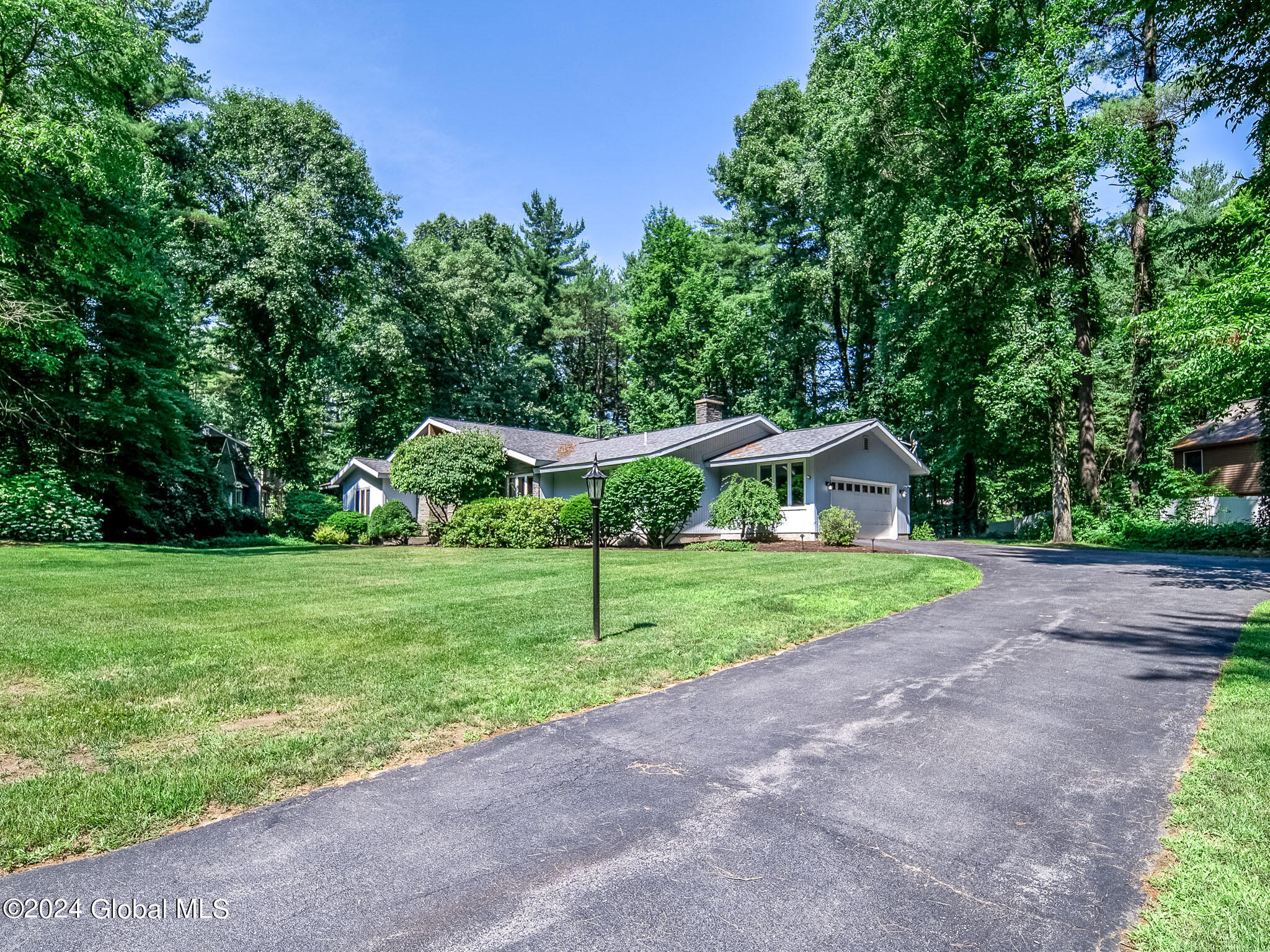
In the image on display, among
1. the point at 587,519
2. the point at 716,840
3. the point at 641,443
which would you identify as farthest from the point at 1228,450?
the point at 716,840

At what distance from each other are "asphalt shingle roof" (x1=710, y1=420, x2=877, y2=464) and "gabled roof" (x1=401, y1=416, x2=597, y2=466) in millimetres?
7152

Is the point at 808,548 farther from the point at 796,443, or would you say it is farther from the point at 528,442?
the point at 528,442

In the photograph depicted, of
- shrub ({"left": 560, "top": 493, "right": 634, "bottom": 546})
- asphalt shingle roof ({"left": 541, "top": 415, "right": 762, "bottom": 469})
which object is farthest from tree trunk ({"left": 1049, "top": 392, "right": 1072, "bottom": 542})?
shrub ({"left": 560, "top": 493, "right": 634, "bottom": 546})

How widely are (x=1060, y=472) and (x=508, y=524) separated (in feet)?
60.2

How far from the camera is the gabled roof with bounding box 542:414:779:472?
22422 millimetres

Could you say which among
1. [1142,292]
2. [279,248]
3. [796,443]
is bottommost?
[796,443]

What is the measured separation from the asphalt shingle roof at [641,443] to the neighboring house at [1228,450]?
63.3 feet

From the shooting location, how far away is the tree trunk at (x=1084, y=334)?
68.4ft

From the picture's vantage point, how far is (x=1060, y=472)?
21.2m

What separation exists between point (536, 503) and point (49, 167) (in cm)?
1610

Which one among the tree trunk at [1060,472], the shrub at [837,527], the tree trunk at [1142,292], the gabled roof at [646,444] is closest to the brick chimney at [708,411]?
the gabled roof at [646,444]

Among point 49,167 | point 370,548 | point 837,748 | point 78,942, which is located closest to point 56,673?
point 78,942

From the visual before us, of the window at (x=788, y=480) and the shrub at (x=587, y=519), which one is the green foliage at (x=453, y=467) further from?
the window at (x=788, y=480)

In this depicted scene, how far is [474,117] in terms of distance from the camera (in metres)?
16.7
